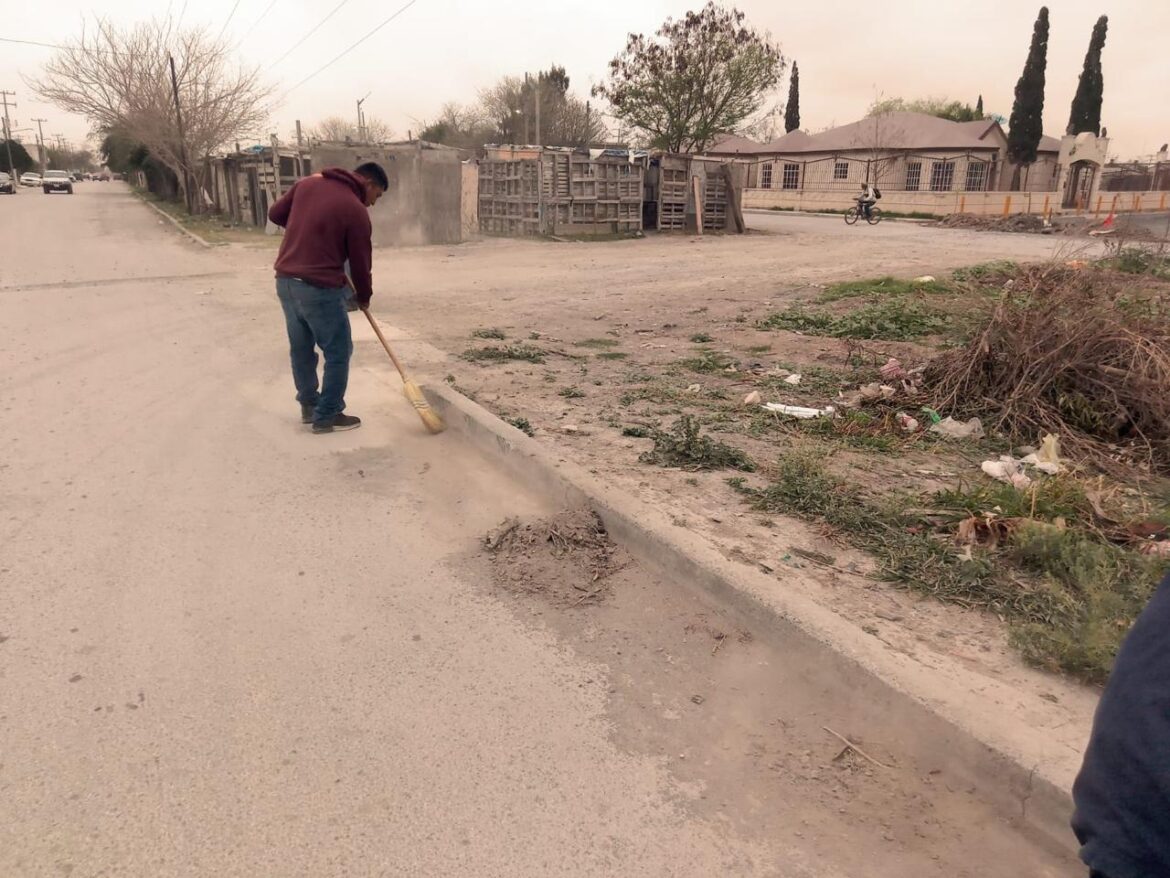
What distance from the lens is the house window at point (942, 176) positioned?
1724 inches

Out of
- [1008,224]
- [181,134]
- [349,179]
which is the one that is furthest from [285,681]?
[181,134]

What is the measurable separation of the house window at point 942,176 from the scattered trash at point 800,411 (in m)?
43.9

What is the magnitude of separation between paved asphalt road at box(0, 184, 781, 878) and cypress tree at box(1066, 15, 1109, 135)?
54885mm

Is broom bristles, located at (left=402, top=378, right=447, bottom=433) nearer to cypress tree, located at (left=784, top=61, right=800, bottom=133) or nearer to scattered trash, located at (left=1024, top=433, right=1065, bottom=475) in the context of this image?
scattered trash, located at (left=1024, top=433, right=1065, bottom=475)

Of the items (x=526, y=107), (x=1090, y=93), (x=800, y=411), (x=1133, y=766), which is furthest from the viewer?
(x=526, y=107)

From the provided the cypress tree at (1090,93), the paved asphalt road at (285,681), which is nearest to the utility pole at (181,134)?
the paved asphalt road at (285,681)

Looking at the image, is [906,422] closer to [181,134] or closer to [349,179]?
[349,179]

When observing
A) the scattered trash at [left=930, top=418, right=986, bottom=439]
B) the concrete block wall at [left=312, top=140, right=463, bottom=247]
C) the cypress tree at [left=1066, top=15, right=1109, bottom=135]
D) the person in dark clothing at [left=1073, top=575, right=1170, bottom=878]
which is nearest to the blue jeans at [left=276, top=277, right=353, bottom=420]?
the scattered trash at [left=930, top=418, right=986, bottom=439]

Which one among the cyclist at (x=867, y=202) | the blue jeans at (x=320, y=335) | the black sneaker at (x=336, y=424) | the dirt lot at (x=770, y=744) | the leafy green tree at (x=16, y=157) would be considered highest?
the leafy green tree at (x=16, y=157)

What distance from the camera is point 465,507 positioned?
4332 millimetres

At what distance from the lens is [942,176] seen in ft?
144

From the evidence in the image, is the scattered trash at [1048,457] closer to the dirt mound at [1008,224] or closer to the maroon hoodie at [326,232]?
the maroon hoodie at [326,232]

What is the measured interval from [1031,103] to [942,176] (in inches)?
232

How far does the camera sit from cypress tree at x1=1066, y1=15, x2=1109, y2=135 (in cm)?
4603
